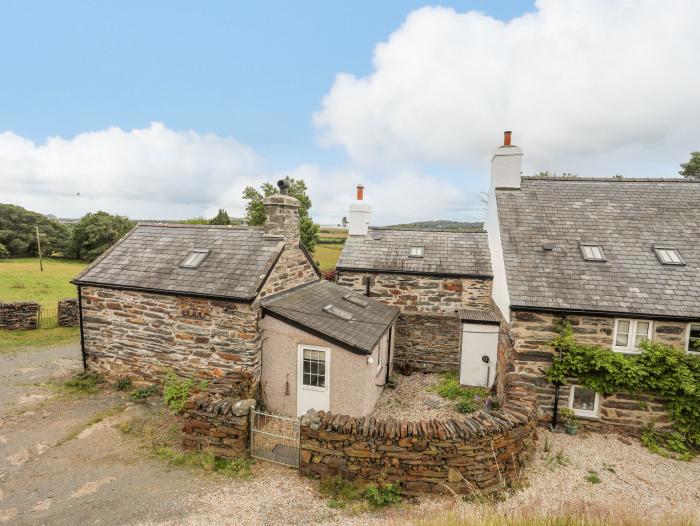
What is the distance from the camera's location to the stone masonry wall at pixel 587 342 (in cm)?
930

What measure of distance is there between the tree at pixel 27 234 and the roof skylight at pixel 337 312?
5668 cm

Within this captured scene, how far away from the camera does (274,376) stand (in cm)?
995

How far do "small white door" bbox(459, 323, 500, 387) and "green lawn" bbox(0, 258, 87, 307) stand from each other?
24.2m

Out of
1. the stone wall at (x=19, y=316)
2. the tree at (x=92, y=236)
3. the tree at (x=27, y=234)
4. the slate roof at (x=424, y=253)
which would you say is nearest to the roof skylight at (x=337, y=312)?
the slate roof at (x=424, y=253)

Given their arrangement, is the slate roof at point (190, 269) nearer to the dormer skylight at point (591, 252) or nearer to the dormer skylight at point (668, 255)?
the dormer skylight at point (591, 252)

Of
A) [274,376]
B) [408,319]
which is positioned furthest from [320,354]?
[408,319]

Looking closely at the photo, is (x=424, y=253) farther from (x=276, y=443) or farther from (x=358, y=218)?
(x=276, y=443)

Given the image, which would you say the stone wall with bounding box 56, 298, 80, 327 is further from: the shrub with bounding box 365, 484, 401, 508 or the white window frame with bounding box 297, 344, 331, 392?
the shrub with bounding box 365, 484, 401, 508

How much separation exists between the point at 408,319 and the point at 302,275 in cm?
514

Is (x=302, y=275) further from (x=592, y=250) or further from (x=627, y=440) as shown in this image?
(x=627, y=440)

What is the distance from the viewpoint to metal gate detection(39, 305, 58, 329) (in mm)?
18797

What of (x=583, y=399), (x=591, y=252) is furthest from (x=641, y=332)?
(x=591, y=252)

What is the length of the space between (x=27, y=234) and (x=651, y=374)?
68.3m

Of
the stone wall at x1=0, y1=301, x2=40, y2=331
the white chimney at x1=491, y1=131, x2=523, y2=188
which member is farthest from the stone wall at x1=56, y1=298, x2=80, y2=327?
the white chimney at x1=491, y1=131, x2=523, y2=188
